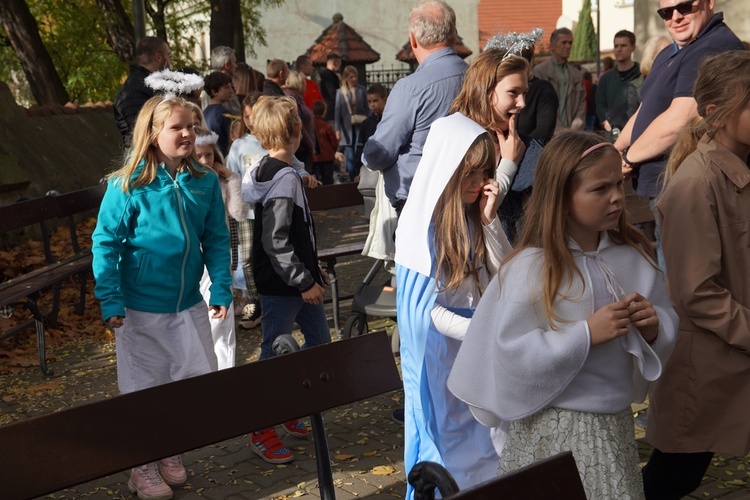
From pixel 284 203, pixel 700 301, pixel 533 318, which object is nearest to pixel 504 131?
pixel 284 203

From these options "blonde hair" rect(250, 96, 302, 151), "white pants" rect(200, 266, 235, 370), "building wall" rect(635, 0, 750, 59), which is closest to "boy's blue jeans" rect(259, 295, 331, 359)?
"white pants" rect(200, 266, 235, 370)

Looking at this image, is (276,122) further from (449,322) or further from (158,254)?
(449,322)

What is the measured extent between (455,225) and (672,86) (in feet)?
6.39

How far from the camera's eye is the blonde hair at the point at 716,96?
146 inches

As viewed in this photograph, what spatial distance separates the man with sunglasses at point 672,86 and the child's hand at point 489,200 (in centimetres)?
134

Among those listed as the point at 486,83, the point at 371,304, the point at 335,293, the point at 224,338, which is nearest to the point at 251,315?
the point at 335,293

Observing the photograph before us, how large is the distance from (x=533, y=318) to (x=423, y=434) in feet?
3.35

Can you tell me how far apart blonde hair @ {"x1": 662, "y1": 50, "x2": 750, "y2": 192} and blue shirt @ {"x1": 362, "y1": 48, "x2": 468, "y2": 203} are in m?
1.98

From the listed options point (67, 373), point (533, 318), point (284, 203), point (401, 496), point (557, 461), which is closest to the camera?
point (557, 461)

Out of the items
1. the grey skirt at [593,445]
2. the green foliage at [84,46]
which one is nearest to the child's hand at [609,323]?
the grey skirt at [593,445]

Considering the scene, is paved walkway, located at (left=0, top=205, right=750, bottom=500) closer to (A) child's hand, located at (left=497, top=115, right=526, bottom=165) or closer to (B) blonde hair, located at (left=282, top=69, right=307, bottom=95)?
(A) child's hand, located at (left=497, top=115, right=526, bottom=165)

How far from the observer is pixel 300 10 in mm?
47469

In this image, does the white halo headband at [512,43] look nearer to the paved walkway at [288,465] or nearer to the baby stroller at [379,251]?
the baby stroller at [379,251]

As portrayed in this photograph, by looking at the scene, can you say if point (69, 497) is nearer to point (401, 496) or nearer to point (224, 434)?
point (401, 496)
